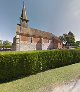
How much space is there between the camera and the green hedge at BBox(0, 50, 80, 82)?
920 centimetres

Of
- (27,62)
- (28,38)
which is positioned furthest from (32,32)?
(27,62)

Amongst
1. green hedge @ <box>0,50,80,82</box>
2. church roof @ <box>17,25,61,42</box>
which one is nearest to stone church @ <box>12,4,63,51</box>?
church roof @ <box>17,25,61,42</box>

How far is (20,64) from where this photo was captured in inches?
395

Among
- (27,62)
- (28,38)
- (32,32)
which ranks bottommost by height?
(27,62)

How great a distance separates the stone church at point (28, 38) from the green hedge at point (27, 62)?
36.9 meters

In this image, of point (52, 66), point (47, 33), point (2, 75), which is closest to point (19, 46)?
point (47, 33)

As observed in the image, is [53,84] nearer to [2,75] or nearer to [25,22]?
[2,75]

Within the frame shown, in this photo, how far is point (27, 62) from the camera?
10516 mm

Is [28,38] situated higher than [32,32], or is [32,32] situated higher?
[32,32]

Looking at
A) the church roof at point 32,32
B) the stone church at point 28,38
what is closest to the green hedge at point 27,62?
the stone church at point 28,38

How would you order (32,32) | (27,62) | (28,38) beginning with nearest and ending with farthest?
(27,62)
(28,38)
(32,32)

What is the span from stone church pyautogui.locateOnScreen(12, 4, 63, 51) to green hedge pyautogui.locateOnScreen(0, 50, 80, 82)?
36.9 m

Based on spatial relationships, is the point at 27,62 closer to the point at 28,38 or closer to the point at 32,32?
the point at 28,38

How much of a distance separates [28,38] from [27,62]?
47232mm
